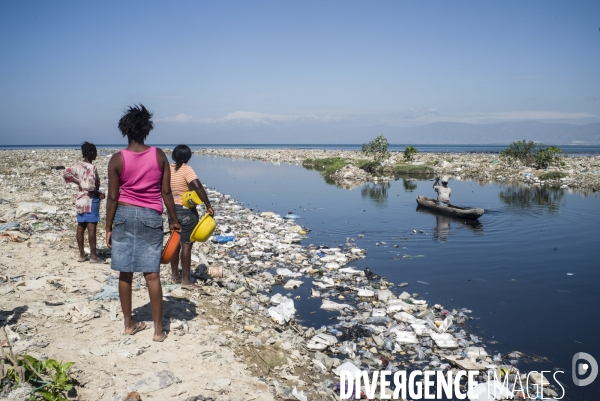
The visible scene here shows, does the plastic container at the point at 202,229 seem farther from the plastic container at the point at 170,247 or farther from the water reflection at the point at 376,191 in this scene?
the water reflection at the point at 376,191

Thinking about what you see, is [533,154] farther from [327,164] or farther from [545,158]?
[327,164]

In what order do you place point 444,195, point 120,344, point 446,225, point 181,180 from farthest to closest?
point 444,195 → point 446,225 → point 181,180 → point 120,344

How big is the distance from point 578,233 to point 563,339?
7013 millimetres

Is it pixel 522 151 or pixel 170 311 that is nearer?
pixel 170 311

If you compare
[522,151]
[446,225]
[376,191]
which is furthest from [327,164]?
[446,225]

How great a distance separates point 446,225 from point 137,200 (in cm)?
975

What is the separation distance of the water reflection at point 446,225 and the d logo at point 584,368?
5293mm

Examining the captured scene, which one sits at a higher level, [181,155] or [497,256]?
[181,155]

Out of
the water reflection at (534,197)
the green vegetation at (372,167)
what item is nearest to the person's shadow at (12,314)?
the water reflection at (534,197)

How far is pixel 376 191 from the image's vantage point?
19.0 metres

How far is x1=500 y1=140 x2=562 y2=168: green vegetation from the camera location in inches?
981

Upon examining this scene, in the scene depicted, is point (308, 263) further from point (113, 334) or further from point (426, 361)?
point (113, 334)

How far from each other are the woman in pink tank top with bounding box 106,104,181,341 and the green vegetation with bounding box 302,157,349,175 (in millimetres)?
23134

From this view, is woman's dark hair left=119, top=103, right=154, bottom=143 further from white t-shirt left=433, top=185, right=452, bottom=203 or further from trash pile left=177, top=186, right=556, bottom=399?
white t-shirt left=433, top=185, right=452, bottom=203
